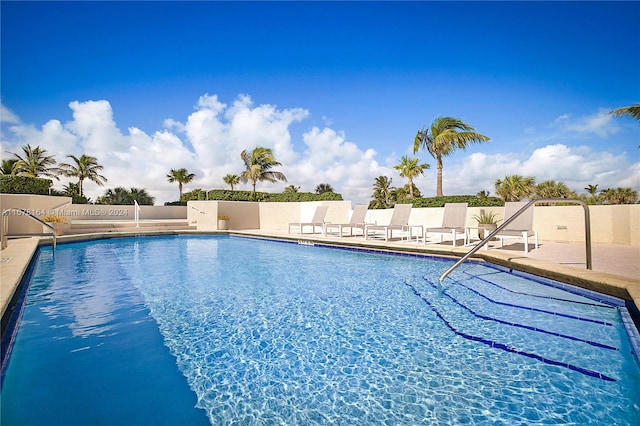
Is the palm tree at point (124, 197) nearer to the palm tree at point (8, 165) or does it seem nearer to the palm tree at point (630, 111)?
the palm tree at point (8, 165)

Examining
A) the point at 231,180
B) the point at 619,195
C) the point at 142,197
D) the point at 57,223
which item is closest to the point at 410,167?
the point at 231,180

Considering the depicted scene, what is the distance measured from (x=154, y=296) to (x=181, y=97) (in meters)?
13.8

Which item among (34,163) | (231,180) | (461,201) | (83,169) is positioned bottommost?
(461,201)

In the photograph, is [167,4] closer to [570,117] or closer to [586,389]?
[586,389]

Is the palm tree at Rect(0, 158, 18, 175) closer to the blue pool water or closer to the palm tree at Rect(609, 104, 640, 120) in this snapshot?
the blue pool water

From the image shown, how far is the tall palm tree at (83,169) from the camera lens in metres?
27.5

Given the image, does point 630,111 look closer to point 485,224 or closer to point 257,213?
point 485,224

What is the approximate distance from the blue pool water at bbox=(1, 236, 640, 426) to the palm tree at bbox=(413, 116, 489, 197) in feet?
37.9

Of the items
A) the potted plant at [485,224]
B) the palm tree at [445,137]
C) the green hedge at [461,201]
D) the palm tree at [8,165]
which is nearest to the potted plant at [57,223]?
the green hedge at [461,201]

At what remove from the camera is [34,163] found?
25.7 m

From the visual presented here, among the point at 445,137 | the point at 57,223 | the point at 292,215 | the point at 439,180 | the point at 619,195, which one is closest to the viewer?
the point at 57,223

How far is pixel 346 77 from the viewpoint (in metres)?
14.7

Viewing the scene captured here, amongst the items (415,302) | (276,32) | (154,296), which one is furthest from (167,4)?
(415,302)

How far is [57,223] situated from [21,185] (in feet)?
17.6
